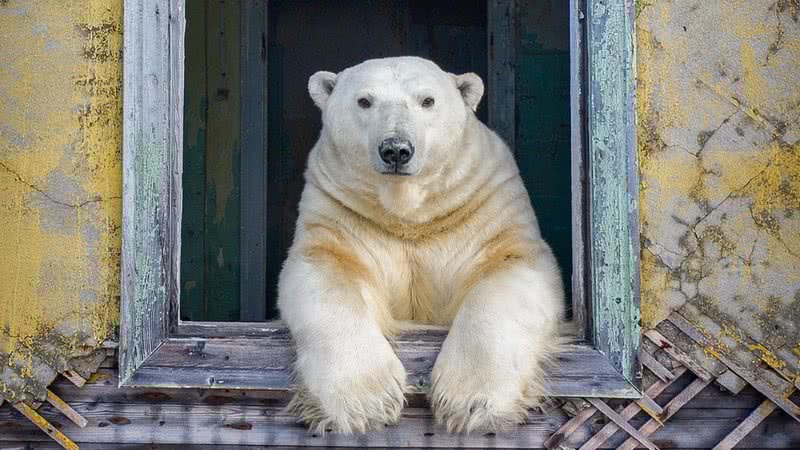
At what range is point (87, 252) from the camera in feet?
9.93

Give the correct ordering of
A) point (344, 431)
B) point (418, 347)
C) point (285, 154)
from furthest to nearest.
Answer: point (285, 154), point (418, 347), point (344, 431)

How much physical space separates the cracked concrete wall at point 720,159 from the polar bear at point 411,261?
1.29ft

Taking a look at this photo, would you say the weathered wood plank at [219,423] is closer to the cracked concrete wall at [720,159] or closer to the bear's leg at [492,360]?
the bear's leg at [492,360]

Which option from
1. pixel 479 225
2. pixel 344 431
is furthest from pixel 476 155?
pixel 344 431

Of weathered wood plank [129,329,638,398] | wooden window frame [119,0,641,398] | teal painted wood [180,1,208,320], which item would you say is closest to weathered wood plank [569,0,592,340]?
wooden window frame [119,0,641,398]

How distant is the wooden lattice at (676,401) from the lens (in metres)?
2.89

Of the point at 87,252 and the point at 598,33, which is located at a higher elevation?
the point at 598,33

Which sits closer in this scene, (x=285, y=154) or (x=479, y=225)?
(x=479, y=225)

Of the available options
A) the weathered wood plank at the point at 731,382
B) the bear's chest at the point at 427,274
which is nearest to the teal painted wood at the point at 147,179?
the bear's chest at the point at 427,274

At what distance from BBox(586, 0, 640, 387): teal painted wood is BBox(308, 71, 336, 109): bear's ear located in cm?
97

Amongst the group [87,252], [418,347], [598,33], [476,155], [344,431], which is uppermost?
[598,33]

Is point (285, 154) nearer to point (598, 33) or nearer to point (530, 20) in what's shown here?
point (530, 20)

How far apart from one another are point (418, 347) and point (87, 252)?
102 centimetres

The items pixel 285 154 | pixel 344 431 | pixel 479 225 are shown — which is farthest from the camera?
pixel 285 154
